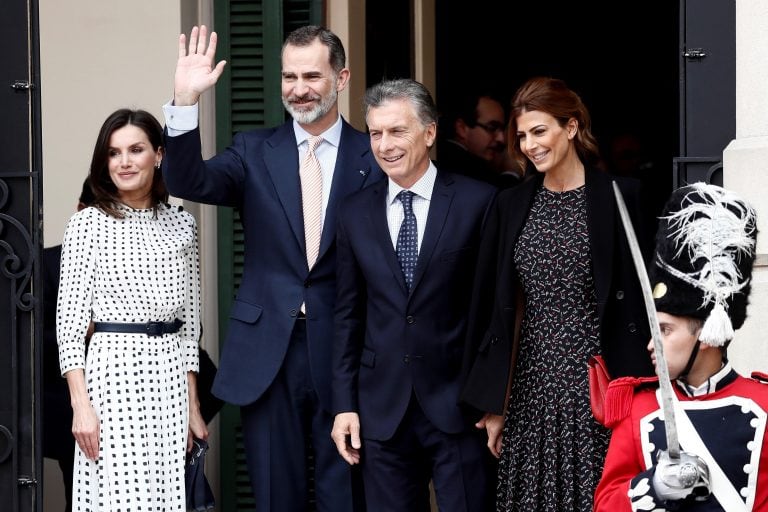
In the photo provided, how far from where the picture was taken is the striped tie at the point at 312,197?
514cm

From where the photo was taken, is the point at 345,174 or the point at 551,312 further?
the point at 345,174

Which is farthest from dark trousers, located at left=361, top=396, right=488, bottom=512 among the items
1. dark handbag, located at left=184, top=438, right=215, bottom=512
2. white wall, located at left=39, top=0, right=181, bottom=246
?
white wall, located at left=39, top=0, right=181, bottom=246

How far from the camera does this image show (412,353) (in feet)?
16.0

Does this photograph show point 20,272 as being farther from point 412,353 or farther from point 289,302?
point 412,353

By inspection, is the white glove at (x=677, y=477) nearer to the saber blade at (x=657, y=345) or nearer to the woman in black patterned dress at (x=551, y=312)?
the saber blade at (x=657, y=345)

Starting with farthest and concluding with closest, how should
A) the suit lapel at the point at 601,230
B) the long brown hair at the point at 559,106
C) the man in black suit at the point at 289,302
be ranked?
the man in black suit at the point at 289,302 → the long brown hair at the point at 559,106 → the suit lapel at the point at 601,230

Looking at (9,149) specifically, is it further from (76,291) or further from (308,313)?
(308,313)

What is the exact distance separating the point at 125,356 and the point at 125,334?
0.07m

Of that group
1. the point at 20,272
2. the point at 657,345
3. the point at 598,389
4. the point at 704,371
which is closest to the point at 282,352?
the point at 20,272

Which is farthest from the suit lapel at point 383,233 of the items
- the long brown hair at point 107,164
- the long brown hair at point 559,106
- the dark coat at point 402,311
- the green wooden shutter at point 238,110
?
the green wooden shutter at point 238,110

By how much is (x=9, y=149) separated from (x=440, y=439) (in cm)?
180

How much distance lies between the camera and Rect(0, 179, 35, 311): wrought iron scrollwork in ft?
16.8

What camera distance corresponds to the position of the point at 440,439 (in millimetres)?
4863

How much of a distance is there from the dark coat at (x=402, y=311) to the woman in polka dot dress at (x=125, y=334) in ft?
1.91
